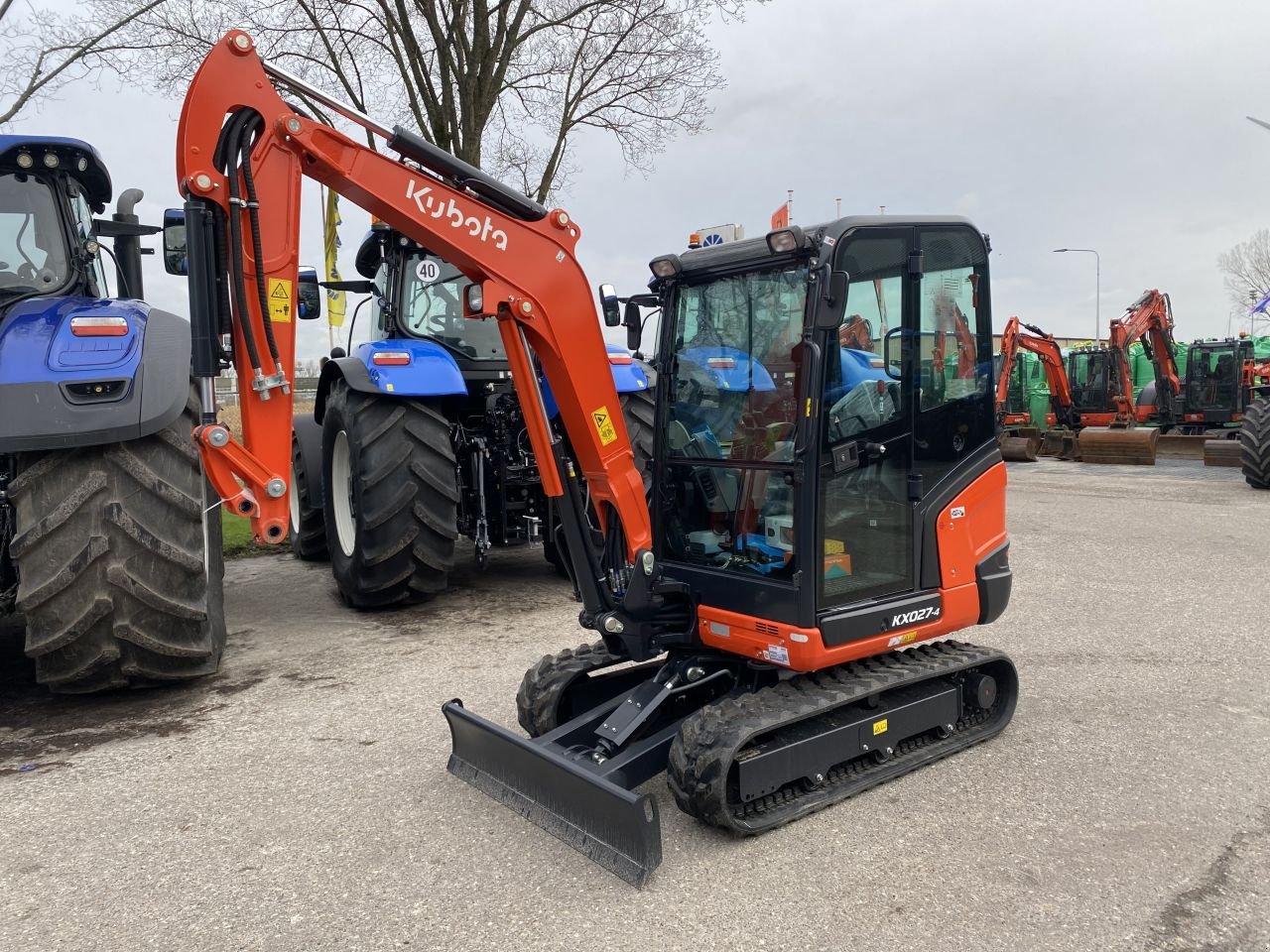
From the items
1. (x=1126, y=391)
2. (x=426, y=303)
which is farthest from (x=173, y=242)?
(x=1126, y=391)

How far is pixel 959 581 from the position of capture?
427 cm

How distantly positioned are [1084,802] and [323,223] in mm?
11774

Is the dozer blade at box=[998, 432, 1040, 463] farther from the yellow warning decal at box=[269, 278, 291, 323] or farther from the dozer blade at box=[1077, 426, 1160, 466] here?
the yellow warning decal at box=[269, 278, 291, 323]

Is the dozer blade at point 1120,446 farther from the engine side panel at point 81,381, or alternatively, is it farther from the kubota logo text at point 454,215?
the engine side panel at point 81,381

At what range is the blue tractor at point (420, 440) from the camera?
20.3 ft

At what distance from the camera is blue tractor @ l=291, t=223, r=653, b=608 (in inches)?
243

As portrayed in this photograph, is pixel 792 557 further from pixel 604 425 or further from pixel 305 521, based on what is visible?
pixel 305 521

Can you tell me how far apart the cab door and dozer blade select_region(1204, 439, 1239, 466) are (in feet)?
52.7

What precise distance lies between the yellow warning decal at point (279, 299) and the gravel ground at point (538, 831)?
1.88 meters

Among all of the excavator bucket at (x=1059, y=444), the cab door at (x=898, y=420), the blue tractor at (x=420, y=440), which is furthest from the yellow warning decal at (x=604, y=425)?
the excavator bucket at (x=1059, y=444)

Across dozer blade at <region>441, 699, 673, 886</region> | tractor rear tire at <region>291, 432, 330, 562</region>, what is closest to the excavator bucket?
tractor rear tire at <region>291, 432, 330, 562</region>

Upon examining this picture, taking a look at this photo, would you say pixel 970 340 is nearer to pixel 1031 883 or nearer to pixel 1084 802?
pixel 1084 802

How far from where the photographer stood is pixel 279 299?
3.44 meters

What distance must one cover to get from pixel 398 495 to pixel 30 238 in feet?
7.96
